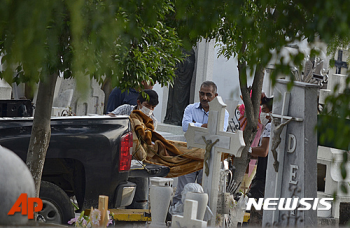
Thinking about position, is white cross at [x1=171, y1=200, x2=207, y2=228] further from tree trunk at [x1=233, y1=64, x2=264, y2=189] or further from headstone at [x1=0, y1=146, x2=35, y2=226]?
tree trunk at [x1=233, y1=64, x2=264, y2=189]

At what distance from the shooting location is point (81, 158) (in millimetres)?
5297

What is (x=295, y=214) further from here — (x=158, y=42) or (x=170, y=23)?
(x=170, y=23)

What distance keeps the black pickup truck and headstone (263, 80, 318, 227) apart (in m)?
1.59

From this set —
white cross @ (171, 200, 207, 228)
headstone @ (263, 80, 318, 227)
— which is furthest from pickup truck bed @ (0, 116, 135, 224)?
headstone @ (263, 80, 318, 227)

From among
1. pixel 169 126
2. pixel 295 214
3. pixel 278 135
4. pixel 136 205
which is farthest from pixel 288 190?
pixel 169 126

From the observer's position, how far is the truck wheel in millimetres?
5066

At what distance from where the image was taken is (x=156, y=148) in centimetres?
648

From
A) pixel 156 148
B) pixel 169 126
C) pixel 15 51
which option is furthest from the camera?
pixel 169 126

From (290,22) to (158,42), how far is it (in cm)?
298

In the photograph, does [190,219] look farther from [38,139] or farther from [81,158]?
[81,158]

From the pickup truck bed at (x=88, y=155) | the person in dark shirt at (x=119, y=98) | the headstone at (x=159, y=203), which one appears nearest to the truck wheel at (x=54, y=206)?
the pickup truck bed at (x=88, y=155)

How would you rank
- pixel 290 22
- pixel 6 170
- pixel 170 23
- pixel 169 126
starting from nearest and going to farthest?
pixel 290 22
pixel 6 170
pixel 170 23
pixel 169 126

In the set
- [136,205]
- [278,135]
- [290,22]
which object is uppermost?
[290,22]

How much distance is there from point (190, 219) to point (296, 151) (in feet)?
4.74
